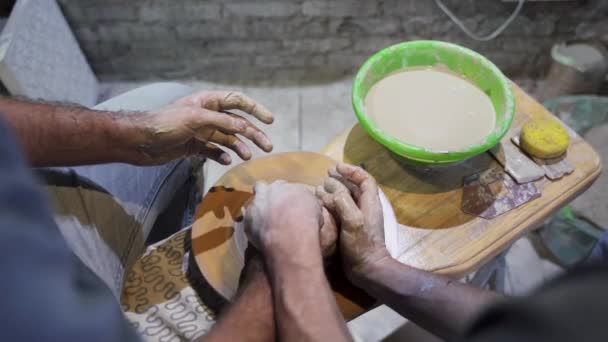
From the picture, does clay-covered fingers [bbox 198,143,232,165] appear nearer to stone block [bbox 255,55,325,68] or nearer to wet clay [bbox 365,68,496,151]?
wet clay [bbox 365,68,496,151]

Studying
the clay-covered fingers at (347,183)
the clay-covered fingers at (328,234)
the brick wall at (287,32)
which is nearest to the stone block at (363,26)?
the brick wall at (287,32)

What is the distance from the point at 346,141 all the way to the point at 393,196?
0.20m

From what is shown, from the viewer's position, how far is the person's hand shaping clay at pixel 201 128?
1064 mm

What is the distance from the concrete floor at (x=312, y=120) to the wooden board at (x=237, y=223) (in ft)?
2.69

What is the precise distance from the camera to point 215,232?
1.00 meters

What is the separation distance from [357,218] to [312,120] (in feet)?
4.25

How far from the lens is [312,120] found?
218 centimetres

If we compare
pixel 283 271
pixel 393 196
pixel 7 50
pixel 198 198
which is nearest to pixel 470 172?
pixel 393 196

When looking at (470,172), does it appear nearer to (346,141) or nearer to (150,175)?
(346,141)

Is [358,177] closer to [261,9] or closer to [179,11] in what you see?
[261,9]

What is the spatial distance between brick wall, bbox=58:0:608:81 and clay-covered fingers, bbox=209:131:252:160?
41.1 inches

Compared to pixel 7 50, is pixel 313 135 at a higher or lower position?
lower

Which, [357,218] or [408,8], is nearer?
[357,218]

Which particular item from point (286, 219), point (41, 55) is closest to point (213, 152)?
point (286, 219)
